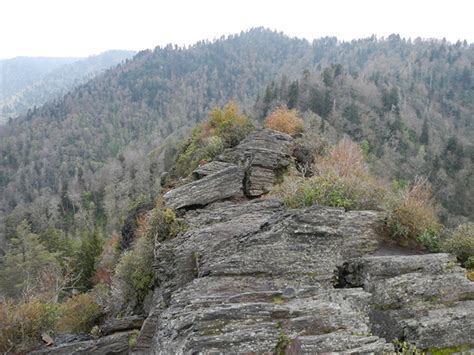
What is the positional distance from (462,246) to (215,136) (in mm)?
23202

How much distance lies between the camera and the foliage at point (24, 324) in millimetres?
19109

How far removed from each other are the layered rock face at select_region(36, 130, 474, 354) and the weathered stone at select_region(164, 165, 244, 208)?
2.37 metres

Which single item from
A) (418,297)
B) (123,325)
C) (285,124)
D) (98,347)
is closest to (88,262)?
(285,124)

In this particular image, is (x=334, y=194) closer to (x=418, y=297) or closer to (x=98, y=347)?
(x=418, y=297)

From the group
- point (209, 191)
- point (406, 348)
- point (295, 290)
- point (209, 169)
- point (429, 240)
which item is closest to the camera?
point (406, 348)

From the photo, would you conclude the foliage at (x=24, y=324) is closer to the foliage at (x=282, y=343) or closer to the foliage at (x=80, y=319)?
the foliage at (x=80, y=319)

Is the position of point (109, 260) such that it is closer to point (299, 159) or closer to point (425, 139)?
point (299, 159)

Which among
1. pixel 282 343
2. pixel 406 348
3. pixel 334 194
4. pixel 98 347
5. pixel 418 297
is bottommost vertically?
pixel 98 347

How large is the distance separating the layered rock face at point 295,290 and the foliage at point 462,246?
7.61 feet

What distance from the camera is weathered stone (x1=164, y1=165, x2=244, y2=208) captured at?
22.4 metres

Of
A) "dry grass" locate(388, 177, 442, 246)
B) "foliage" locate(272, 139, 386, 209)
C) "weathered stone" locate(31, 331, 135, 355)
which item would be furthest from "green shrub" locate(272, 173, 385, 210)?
"weathered stone" locate(31, 331, 135, 355)

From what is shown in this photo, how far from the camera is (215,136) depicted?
3512cm

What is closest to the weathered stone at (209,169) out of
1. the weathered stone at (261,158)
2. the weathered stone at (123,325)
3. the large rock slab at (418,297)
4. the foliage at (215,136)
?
the weathered stone at (261,158)

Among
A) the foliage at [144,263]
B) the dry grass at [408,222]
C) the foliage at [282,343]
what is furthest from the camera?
the foliage at [144,263]
